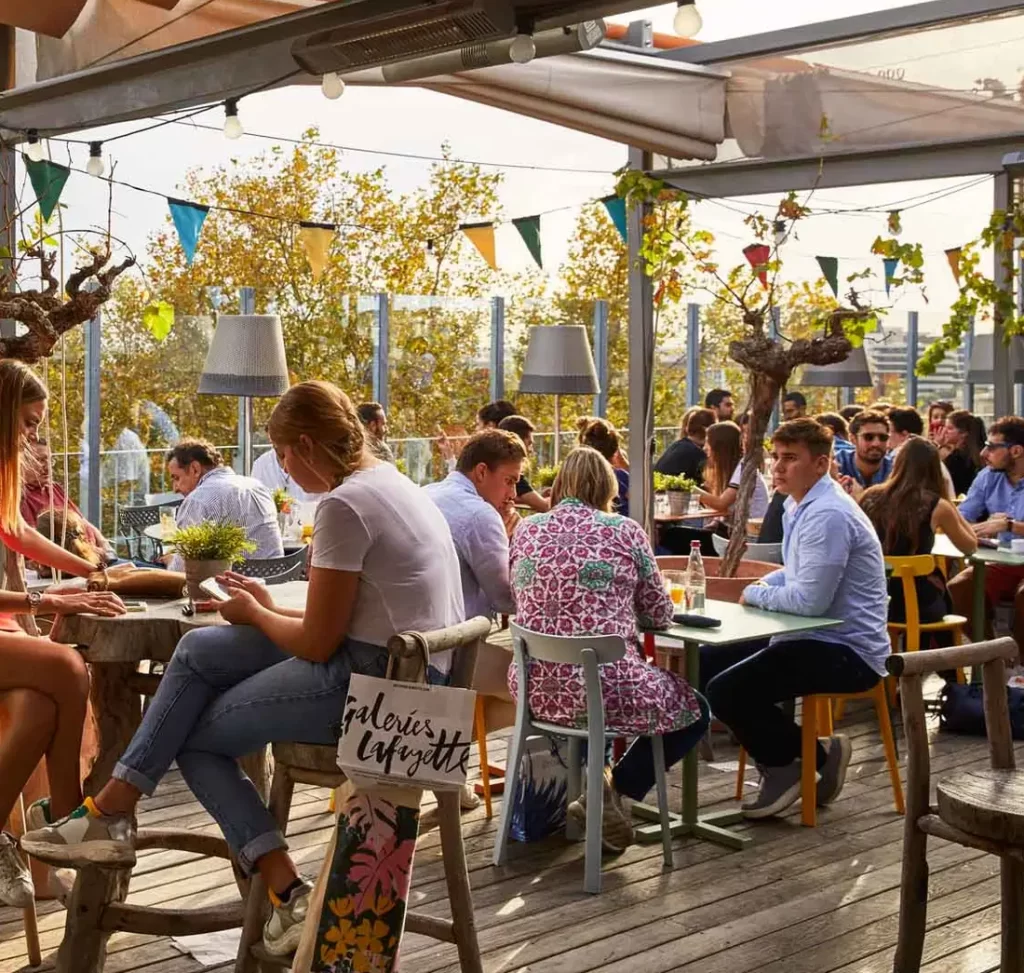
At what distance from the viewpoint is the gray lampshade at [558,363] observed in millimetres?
9961

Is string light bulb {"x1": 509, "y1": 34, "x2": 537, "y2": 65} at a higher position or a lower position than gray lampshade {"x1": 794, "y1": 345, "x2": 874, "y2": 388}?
higher

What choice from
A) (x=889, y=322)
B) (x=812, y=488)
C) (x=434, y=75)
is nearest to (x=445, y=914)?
(x=812, y=488)

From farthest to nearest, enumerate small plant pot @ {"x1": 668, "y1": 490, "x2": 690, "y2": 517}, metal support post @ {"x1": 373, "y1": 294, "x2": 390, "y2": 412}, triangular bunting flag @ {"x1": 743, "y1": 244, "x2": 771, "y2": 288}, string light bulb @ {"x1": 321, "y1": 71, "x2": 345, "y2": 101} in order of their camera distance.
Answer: metal support post @ {"x1": 373, "y1": 294, "x2": 390, "y2": 412} < small plant pot @ {"x1": 668, "y1": 490, "x2": 690, "y2": 517} < triangular bunting flag @ {"x1": 743, "y1": 244, "x2": 771, "y2": 288} < string light bulb @ {"x1": 321, "y1": 71, "x2": 345, "y2": 101}

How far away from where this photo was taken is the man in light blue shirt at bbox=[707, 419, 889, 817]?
508cm

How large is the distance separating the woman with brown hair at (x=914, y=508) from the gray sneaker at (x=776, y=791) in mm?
1542

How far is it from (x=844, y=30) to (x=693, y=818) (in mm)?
3482

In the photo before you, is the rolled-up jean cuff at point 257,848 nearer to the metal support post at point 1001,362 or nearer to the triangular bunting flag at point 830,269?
the metal support post at point 1001,362

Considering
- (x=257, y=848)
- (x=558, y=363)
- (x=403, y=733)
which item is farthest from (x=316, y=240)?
(x=403, y=733)

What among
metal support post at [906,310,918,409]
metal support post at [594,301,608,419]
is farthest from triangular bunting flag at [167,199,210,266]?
metal support post at [906,310,918,409]

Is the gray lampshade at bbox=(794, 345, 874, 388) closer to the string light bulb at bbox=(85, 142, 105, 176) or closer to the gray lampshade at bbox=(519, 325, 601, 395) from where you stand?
the gray lampshade at bbox=(519, 325, 601, 395)

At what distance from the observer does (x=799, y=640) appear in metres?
5.11

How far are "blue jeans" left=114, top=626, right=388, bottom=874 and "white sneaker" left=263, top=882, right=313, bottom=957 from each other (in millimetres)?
127

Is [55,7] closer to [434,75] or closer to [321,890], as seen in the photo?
[434,75]

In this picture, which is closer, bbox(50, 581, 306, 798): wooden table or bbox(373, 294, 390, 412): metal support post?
bbox(50, 581, 306, 798): wooden table
